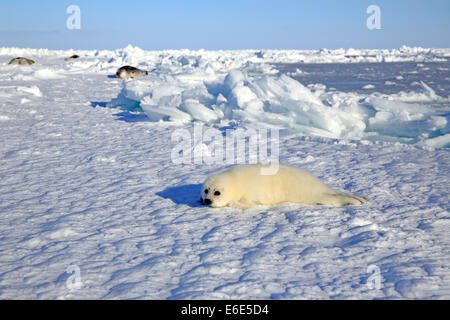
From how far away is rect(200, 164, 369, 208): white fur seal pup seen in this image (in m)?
2.86

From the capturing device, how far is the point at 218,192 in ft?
9.31

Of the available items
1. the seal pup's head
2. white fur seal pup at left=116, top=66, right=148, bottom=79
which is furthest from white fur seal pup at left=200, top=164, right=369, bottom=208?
white fur seal pup at left=116, top=66, right=148, bottom=79

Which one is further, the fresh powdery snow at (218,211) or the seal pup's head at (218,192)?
the seal pup's head at (218,192)

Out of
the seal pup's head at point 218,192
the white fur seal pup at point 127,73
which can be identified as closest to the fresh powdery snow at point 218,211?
the seal pup's head at point 218,192

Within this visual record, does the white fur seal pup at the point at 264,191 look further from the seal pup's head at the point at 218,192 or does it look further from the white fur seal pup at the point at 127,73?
the white fur seal pup at the point at 127,73

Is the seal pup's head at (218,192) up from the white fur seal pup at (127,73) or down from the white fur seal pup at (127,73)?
down

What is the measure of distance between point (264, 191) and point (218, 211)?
0.33 m

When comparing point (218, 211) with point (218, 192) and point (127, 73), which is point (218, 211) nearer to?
point (218, 192)

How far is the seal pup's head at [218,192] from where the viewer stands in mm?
2840

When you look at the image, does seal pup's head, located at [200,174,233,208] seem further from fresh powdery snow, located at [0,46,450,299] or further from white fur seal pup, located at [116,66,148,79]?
white fur seal pup, located at [116,66,148,79]

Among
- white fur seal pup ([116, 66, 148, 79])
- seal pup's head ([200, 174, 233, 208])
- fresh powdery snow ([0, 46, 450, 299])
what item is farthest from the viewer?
white fur seal pup ([116, 66, 148, 79])

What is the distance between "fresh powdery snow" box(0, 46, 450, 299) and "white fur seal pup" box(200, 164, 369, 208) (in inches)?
2.9

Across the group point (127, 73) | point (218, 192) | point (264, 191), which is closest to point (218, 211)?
point (218, 192)

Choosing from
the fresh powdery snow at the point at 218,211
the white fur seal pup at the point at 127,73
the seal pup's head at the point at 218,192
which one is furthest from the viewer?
the white fur seal pup at the point at 127,73
